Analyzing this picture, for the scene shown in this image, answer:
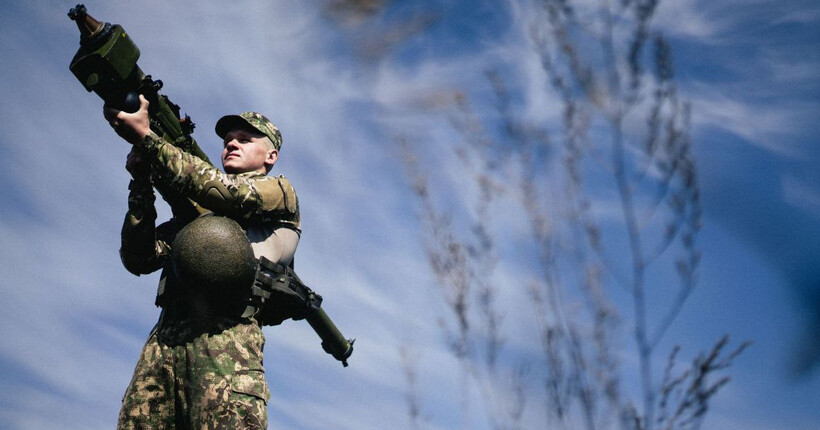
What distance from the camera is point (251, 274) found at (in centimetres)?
467

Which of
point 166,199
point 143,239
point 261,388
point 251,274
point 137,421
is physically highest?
point 166,199

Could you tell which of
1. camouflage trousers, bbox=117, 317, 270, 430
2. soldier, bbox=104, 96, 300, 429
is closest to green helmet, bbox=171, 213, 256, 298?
soldier, bbox=104, 96, 300, 429

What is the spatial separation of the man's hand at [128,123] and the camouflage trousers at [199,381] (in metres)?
1.32

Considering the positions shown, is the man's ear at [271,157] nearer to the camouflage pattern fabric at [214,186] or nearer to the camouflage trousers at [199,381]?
the camouflage pattern fabric at [214,186]

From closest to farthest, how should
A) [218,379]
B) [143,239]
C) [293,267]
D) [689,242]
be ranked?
[689,242] < [218,379] < [143,239] < [293,267]

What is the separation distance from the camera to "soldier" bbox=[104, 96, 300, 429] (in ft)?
14.9

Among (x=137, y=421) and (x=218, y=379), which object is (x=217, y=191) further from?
(x=137, y=421)

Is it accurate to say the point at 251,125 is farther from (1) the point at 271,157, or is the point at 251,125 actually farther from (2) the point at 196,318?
(2) the point at 196,318

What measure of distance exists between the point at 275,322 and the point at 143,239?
116 cm

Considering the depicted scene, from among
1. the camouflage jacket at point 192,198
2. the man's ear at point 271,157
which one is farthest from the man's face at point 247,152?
the camouflage jacket at point 192,198

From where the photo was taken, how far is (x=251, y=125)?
5.49 metres

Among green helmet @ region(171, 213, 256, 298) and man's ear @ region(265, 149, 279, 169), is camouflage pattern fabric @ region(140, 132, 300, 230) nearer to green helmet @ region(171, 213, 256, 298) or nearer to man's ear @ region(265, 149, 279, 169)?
green helmet @ region(171, 213, 256, 298)

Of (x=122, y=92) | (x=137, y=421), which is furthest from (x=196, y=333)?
(x=122, y=92)

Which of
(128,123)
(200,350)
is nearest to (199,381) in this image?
(200,350)
